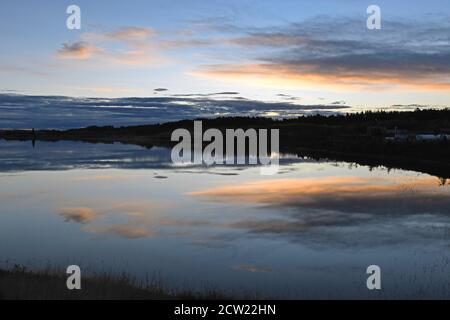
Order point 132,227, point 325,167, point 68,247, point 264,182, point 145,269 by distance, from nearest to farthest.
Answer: point 145,269 < point 68,247 < point 132,227 < point 264,182 < point 325,167

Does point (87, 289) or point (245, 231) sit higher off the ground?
point (87, 289)

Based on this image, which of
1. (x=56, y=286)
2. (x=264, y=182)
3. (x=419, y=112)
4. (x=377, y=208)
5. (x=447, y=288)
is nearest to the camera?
(x=56, y=286)

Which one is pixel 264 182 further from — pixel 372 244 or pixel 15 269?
pixel 15 269

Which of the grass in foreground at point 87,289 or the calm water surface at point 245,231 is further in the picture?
the calm water surface at point 245,231

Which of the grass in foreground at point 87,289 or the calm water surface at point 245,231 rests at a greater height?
the grass in foreground at point 87,289

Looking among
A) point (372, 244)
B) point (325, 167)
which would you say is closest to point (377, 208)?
point (372, 244)

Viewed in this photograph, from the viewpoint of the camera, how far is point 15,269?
1097 cm

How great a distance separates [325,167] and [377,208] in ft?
59.7

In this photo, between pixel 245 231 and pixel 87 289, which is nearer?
pixel 87 289

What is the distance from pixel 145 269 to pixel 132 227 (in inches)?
182

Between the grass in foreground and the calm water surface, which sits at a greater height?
the grass in foreground

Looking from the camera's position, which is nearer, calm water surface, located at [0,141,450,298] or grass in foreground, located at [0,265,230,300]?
grass in foreground, located at [0,265,230,300]
